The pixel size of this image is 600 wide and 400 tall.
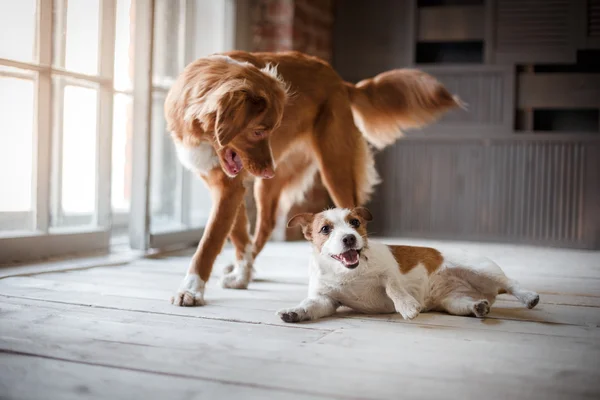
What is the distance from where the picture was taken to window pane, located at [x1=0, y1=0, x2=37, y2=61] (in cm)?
257

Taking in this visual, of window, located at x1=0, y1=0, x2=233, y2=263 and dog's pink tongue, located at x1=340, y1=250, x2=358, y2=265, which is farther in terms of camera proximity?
window, located at x1=0, y1=0, x2=233, y2=263

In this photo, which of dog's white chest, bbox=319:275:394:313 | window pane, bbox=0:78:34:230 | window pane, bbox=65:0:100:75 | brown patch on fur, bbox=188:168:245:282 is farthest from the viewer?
window pane, bbox=65:0:100:75

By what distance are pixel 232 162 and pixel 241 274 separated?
1.61 ft

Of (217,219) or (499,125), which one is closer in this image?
(217,219)

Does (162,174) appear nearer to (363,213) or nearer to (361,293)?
(363,213)

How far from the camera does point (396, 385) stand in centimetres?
116

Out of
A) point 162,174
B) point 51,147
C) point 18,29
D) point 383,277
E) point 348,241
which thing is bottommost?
point 383,277

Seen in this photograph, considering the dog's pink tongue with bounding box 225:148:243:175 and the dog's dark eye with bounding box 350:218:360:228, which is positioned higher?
the dog's pink tongue with bounding box 225:148:243:175

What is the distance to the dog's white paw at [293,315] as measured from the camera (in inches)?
66.1

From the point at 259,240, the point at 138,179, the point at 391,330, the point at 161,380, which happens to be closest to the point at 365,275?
the point at 391,330

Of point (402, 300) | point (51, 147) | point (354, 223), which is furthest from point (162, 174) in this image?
point (402, 300)

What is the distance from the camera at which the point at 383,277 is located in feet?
5.80

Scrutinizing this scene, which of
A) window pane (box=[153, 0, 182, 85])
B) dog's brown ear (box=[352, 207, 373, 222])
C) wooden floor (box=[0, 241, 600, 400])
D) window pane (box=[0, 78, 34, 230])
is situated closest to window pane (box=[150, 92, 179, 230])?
window pane (box=[153, 0, 182, 85])

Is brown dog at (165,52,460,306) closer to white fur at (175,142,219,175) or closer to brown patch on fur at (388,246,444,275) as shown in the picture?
white fur at (175,142,219,175)
